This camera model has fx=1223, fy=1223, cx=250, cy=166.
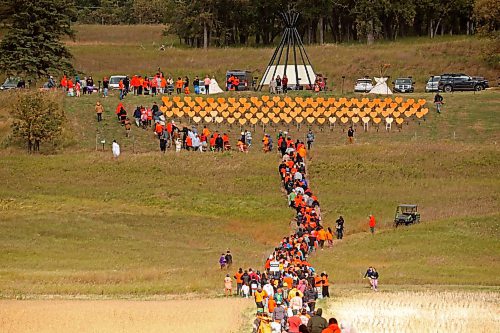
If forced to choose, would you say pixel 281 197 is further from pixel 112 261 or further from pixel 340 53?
pixel 340 53

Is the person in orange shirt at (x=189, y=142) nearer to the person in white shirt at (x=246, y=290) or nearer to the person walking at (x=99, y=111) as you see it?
the person walking at (x=99, y=111)

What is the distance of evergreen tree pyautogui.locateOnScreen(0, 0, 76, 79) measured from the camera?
316 feet

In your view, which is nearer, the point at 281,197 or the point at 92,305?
the point at 92,305

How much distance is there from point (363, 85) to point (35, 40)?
2638 centimetres

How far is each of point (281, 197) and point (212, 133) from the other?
14.5 metres

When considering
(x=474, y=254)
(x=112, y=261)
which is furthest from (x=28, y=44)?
(x=474, y=254)

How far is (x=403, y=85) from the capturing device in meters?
96.6

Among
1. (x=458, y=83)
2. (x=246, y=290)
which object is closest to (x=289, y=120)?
(x=458, y=83)

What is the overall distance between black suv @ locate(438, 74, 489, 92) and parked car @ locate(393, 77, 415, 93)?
2.31 meters

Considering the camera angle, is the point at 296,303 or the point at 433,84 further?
the point at 433,84

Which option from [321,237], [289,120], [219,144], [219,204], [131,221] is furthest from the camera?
[289,120]

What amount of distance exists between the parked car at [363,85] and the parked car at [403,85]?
2.08 metres

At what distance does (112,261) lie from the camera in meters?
54.1

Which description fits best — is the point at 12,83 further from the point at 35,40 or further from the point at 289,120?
the point at 289,120
